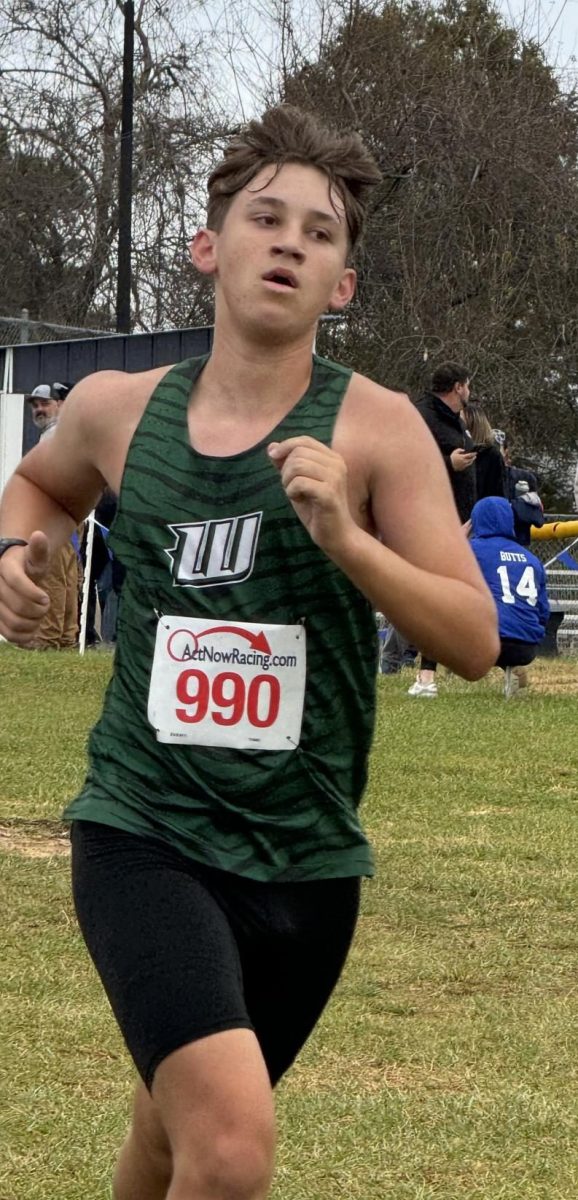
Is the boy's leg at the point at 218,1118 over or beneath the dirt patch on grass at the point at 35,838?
over

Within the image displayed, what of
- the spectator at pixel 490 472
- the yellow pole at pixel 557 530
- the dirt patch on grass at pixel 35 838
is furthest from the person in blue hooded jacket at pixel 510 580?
the dirt patch on grass at pixel 35 838

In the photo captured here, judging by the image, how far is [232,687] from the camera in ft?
9.07

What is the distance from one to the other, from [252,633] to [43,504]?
0.60m

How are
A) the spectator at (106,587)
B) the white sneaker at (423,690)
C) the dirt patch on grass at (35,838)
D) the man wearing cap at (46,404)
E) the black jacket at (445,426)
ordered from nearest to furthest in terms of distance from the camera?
the dirt patch on grass at (35,838), the black jacket at (445,426), the white sneaker at (423,690), the man wearing cap at (46,404), the spectator at (106,587)

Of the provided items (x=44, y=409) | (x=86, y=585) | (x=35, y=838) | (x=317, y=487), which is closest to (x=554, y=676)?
(x=86, y=585)

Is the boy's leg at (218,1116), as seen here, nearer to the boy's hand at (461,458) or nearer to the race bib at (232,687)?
the race bib at (232,687)

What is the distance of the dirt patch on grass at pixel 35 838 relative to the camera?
7.21 m

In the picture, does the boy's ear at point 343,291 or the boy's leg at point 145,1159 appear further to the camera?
the boy's ear at point 343,291

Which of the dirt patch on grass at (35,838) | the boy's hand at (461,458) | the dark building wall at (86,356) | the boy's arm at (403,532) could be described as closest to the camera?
the boy's arm at (403,532)

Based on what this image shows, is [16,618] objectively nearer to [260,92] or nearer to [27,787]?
[27,787]

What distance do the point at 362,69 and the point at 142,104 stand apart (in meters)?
4.07

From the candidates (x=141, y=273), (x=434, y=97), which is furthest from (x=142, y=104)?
(x=434, y=97)

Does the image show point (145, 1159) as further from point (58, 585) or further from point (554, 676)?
point (554, 676)

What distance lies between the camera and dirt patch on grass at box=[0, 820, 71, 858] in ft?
23.7
